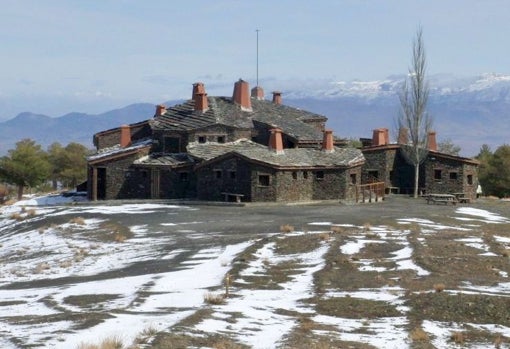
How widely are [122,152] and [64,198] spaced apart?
617 centimetres

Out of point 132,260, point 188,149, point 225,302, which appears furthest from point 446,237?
point 188,149

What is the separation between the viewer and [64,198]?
5534cm

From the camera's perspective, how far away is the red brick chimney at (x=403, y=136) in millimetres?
59062

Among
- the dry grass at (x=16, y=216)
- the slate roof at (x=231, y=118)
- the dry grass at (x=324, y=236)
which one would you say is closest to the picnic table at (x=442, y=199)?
the slate roof at (x=231, y=118)

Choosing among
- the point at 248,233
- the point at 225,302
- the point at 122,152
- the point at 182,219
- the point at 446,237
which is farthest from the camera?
the point at 122,152

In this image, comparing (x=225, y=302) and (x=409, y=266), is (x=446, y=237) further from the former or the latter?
(x=225, y=302)

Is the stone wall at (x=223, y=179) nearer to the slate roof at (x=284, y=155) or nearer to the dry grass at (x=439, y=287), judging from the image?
the slate roof at (x=284, y=155)

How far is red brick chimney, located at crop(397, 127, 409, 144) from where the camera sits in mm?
59062

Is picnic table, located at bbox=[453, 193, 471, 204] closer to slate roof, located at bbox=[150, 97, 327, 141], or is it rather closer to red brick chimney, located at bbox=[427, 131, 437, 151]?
red brick chimney, located at bbox=[427, 131, 437, 151]

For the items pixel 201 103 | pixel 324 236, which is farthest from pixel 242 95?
pixel 324 236

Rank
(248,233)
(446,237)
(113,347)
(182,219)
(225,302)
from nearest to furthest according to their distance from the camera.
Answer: (113,347) < (225,302) < (446,237) < (248,233) < (182,219)

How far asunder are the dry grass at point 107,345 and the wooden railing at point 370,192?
3707cm

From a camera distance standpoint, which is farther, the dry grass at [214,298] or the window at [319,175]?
the window at [319,175]

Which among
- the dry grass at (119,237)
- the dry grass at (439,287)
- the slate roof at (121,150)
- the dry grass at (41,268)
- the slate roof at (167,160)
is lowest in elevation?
the dry grass at (41,268)
